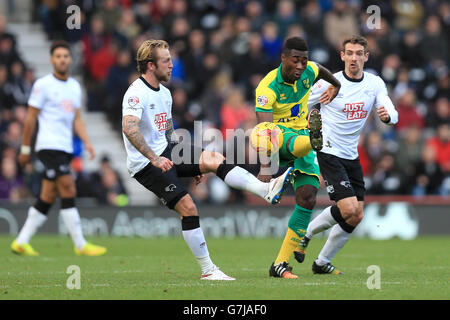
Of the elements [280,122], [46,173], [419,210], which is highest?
[280,122]

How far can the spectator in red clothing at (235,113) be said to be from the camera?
19.3 metres

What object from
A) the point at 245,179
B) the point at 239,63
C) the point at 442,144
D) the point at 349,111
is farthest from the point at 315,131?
the point at 239,63

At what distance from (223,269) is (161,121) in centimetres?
244

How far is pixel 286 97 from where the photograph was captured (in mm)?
9805

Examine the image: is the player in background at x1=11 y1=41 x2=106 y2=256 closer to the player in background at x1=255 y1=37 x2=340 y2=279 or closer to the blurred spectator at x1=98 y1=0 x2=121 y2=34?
the player in background at x1=255 y1=37 x2=340 y2=279

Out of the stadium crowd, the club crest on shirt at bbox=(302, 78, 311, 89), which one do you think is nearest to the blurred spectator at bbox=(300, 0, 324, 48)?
the stadium crowd

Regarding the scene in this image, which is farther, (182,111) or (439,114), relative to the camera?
(439,114)

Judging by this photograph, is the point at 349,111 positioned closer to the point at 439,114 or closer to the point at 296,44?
the point at 296,44

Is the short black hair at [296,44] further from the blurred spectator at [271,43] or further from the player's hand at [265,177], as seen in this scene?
the blurred spectator at [271,43]

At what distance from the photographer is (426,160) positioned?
18766 mm

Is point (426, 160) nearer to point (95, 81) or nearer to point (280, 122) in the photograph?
point (95, 81)
